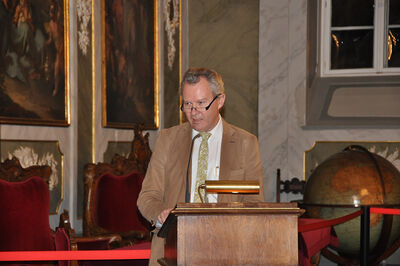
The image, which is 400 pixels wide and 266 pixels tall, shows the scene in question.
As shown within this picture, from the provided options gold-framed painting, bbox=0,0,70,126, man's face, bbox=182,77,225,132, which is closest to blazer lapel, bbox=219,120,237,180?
man's face, bbox=182,77,225,132

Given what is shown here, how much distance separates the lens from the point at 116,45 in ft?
20.2

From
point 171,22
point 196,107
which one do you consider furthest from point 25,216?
point 171,22

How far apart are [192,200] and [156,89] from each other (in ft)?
15.4

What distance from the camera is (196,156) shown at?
110 inches

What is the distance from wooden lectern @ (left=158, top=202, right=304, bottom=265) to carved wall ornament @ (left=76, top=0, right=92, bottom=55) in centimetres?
392

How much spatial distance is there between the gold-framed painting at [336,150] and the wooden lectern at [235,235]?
6.31 m

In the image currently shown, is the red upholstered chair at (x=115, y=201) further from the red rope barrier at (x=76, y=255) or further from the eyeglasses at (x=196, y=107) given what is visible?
the eyeglasses at (x=196, y=107)

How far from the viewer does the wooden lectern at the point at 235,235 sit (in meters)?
1.84

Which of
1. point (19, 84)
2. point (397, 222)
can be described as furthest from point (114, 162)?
point (397, 222)

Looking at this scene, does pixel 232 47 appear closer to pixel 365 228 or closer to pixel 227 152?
pixel 365 228

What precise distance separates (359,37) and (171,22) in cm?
302

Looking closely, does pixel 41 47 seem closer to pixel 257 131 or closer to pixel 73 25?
pixel 73 25

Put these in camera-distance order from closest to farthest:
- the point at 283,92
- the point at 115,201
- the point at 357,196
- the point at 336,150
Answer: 1. the point at 115,201
2. the point at 357,196
3. the point at 336,150
4. the point at 283,92

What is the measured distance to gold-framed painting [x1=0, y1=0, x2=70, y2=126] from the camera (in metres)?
4.38
